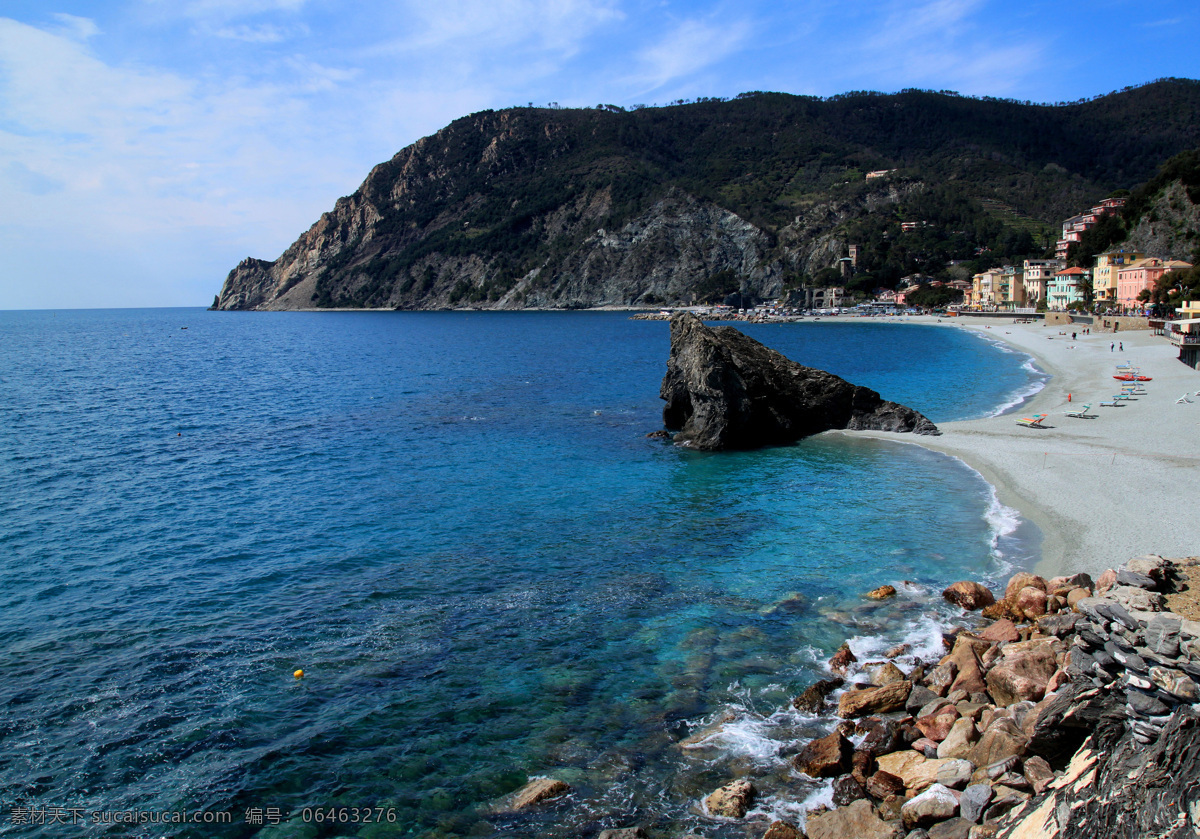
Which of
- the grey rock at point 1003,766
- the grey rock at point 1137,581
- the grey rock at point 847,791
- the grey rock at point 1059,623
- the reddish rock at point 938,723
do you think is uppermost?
the grey rock at point 1137,581

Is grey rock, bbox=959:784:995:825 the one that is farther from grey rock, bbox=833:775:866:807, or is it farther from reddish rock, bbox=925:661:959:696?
reddish rock, bbox=925:661:959:696

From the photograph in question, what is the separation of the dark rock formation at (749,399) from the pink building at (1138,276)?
81.0 meters

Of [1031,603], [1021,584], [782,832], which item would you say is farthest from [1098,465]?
[782,832]

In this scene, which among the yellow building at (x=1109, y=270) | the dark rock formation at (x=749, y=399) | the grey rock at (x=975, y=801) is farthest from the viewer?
the yellow building at (x=1109, y=270)

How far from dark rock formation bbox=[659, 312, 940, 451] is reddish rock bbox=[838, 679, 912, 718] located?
22.1 meters

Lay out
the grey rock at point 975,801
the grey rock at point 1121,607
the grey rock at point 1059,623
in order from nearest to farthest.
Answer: the grey rock at point 975,801, the grey rock at point 1121,607, the grey rock at point 1059,623

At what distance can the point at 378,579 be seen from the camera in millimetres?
19375

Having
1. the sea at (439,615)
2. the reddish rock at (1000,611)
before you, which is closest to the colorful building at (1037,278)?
the sea at (439,615)

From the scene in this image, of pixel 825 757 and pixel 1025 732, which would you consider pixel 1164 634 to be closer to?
pixel 1025 732

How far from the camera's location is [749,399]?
3659cm

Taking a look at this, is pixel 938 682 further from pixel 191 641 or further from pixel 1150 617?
pixel 191 641

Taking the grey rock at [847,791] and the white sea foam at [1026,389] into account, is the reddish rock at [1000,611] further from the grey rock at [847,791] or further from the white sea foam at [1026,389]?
the white sea foam at [1026,389]

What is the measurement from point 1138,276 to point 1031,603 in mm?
106845

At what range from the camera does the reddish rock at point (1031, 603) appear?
15680 mm
